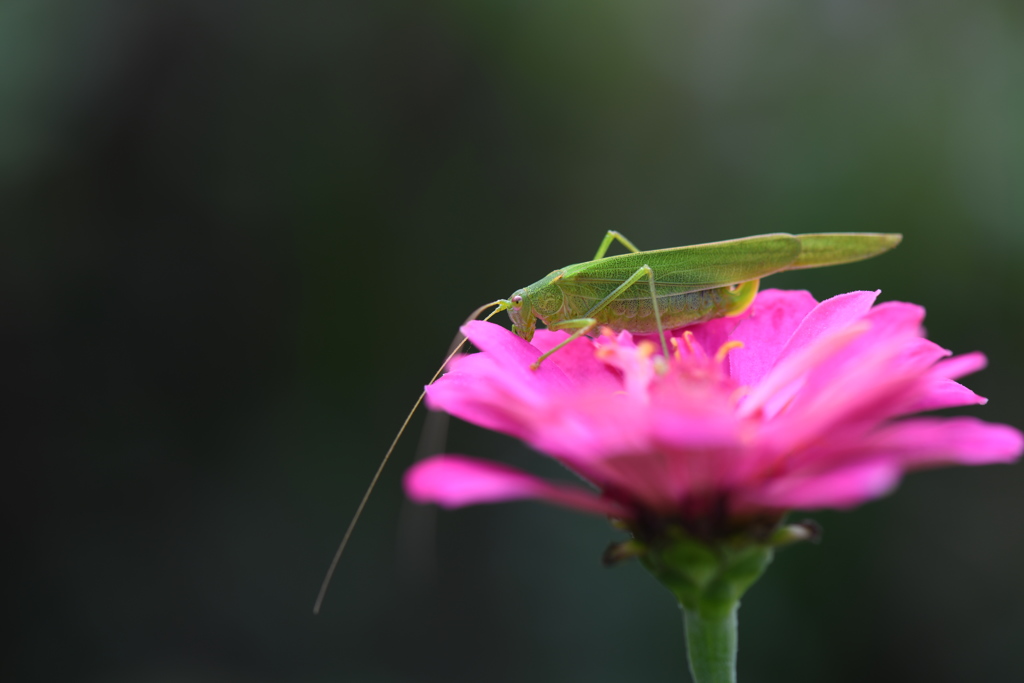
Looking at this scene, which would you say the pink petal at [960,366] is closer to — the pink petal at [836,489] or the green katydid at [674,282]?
the pink petal at [836,489]

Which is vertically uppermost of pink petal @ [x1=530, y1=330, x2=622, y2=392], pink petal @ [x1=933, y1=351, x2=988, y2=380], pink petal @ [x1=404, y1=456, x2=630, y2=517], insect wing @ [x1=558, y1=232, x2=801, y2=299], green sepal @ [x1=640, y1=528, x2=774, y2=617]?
insect wing @ [x1=558, y1=232, x2=801, y2=299]

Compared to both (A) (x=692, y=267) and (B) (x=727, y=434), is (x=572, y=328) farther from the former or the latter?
(B) (x=727, y=434)

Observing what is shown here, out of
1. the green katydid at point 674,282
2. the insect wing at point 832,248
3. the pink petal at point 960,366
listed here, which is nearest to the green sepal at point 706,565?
the pink petal at point 960,366

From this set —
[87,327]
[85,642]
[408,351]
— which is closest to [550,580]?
[408,351]

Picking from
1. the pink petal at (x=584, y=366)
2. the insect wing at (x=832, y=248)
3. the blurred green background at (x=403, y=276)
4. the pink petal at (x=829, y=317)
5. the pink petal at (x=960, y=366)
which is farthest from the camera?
the blurred green background at (x=403, y=276)

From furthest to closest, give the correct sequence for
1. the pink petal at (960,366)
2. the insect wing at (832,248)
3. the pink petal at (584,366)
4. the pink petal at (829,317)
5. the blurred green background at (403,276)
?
the blurred green background at (403,276) < the insect wing at (832,248) < the pink petal at (584,366) < the pink petal at (829,317) < the pink petal at (960,366)

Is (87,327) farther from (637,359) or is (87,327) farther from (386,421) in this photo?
(637,359)

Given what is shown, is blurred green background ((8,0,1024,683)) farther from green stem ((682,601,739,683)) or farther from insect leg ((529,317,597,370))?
green stem ((682,601,739,683))

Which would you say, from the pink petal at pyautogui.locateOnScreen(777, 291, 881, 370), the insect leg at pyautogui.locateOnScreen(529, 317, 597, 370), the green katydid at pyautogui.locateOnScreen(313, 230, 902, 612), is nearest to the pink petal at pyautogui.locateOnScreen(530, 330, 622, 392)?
the insect leg at pyautogui.locateOnScreen(529, 317, 597, 370)
